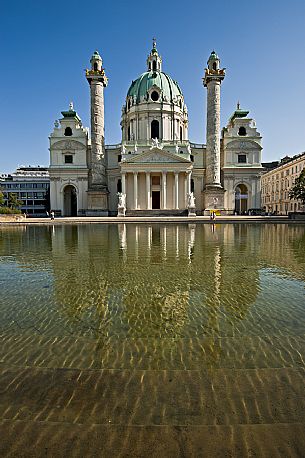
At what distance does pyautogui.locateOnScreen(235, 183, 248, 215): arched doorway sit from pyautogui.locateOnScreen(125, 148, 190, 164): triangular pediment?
14.1 m

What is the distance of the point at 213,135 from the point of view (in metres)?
54.7

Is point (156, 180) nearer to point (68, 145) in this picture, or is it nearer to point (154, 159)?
point (154, 159)

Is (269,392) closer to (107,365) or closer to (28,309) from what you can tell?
(107,365)

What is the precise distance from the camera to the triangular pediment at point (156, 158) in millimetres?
53906

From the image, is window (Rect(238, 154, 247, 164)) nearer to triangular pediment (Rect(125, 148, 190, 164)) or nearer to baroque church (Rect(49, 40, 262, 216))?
baroque church (Rect(49, 40, 262, 216))

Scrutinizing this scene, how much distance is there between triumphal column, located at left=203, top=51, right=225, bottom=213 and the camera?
5434cm

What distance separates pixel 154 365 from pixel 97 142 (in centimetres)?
5507

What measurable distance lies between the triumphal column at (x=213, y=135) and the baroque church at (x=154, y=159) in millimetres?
176

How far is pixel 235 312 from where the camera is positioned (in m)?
5.88

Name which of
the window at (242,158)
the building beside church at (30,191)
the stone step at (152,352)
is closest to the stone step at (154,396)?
the stone step at (152,352)

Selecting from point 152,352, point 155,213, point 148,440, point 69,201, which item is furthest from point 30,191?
point 148,440

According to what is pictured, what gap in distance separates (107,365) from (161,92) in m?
66.5

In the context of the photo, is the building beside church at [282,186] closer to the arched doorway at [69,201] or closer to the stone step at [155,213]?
the stone step at [155,213]

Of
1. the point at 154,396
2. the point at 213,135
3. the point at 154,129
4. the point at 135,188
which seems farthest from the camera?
the point at 154,129
